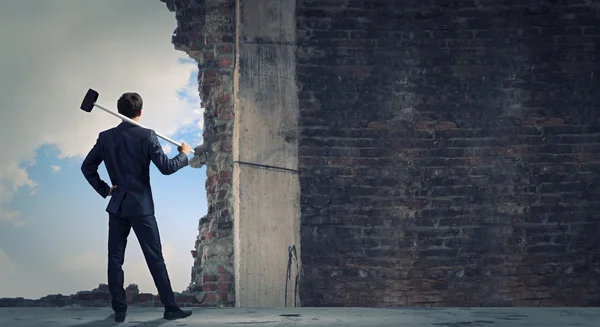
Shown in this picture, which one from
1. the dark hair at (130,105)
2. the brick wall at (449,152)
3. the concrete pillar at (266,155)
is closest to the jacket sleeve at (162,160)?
the dark hair at (130,105)

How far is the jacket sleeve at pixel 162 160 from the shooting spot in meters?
4.57

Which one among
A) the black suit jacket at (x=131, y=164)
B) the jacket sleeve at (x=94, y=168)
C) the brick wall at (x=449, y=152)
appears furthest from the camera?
the brick wall at (x=449, y=152)

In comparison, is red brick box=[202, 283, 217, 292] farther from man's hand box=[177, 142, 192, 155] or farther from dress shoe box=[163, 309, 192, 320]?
man's hand box=[177, 142, 192, 155]

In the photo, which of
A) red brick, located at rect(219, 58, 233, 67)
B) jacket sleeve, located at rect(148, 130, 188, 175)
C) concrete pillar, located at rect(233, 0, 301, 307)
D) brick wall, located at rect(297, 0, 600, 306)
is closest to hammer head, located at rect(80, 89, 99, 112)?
jacket sleeve, located at rect(148, 130, 188, 175)

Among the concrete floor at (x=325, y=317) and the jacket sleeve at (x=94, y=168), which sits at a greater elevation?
the jacket sleeve at (x=94, y=168)

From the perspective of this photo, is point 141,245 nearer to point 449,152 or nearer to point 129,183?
point 129,183

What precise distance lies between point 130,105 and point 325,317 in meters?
1.94

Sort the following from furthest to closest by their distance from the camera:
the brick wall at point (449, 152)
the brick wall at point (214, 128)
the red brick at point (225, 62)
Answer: the red brick at point (225, 62) → the brick wall at point (214, 128) → the brick wall at point (449, 152)

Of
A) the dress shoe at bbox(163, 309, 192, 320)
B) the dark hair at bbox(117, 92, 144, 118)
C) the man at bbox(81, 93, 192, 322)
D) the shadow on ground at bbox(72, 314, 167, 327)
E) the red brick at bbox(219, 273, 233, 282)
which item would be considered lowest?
Answer: the shadow on ground at bbox(72, 314, 167, 327)

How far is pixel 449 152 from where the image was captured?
21.5 ft

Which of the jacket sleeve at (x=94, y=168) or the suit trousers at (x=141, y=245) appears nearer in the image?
the suit trousers at (x=141, y=245)

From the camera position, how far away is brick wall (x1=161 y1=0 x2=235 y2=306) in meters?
6.57

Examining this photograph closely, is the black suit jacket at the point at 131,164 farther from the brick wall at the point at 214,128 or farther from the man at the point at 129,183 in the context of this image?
the brick wall at the point at 214,128

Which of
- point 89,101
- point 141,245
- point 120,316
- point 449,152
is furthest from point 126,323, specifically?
point 449,152
